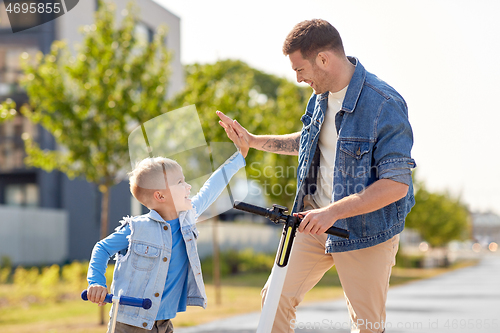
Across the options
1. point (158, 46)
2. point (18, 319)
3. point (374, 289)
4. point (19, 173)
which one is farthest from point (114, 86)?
point (19, 173)

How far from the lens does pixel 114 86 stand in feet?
31.8

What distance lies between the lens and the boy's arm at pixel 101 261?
2.65 meters

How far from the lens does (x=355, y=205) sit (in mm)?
2902

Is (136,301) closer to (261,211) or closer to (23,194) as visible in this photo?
(261,211)

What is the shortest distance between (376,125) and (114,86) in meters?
7.37

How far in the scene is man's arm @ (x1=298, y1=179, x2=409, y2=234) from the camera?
2816mm

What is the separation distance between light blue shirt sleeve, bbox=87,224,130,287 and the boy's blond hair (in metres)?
0.21

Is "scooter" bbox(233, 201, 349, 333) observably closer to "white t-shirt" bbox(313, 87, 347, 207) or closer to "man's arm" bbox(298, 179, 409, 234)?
"man's arm" bbox(298, 179, 409, 234)

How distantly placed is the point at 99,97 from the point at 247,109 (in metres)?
4.29

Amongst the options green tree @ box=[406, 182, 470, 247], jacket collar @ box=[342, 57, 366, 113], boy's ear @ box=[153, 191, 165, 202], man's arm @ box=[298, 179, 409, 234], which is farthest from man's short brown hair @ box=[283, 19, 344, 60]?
green tree @ box=[406, 182, 470, 247]

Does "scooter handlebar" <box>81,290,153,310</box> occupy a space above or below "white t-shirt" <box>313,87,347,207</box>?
below

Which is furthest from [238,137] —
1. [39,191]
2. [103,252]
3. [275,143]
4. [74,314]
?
[39,191]

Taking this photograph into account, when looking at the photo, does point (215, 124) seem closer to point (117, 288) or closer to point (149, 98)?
point (149, 98)

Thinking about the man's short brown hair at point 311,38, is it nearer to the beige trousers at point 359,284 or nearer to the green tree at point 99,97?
the beige trousers at point 359,284
